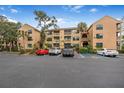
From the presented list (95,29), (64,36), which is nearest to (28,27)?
(64,36)

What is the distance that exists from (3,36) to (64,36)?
1679 cm

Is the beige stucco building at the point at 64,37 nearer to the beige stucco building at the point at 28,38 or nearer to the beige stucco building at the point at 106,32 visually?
the beige stucco building at the point at 28,38

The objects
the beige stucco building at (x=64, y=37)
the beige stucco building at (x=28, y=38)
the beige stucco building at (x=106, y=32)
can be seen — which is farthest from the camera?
the beige stucco building at (x=64, y=37)

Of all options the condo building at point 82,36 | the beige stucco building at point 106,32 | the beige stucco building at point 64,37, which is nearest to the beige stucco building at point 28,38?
the condo building at point 82,36

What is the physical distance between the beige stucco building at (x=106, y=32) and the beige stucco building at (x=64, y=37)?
929 cm

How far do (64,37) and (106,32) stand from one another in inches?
545

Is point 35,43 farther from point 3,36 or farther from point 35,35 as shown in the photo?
point 3,36

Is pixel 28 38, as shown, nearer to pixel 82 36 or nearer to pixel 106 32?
pixel 82 36

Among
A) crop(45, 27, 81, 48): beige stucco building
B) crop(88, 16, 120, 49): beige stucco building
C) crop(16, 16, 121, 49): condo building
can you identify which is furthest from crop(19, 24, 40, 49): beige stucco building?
crop(88, 16, 120, 49): beige stucco building

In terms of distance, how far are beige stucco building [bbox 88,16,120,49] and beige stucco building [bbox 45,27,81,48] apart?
929cm

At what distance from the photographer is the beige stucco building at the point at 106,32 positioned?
129ft

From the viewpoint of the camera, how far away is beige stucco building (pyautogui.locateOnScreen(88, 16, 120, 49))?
39.4 metres

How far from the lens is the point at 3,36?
4006 cm

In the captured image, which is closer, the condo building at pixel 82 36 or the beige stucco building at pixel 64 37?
the condo building at pixel 82 36
